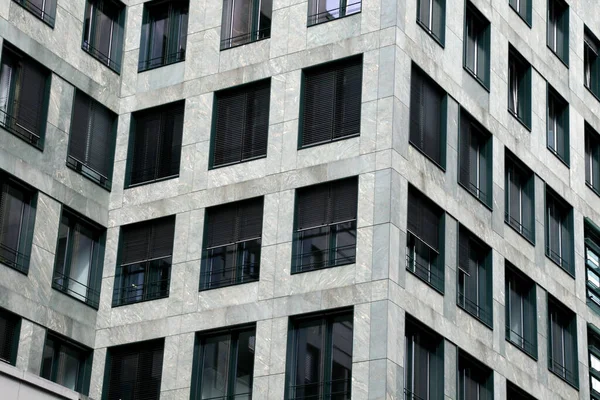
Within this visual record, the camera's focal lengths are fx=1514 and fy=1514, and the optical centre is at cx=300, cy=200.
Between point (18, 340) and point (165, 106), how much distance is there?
32.1ft

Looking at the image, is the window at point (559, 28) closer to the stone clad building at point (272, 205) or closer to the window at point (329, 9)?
the stone clad building at point (272, 205)

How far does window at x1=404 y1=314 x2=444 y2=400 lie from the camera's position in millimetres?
44431

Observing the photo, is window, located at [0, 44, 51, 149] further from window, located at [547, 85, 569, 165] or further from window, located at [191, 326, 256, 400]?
→ window, located at [547, 85, 569, 165]

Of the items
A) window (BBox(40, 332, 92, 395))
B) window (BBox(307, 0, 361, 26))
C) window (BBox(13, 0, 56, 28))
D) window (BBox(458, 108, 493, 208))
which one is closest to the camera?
window (BBox(40, 332, 92, 395))

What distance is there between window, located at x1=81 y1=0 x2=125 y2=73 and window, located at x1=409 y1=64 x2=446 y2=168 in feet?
35.7

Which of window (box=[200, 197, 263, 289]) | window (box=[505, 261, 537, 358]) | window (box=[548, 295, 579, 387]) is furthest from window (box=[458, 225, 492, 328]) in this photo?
window (box=[200, 197, 263, 289])

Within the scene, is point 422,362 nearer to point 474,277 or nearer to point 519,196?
point 474,277

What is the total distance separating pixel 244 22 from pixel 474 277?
11.3 metres

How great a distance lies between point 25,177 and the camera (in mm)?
46969

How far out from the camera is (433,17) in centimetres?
4972

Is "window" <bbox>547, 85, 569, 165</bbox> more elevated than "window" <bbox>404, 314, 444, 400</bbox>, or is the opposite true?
"window" <bbox>547, 85, 569, 165</bbox>

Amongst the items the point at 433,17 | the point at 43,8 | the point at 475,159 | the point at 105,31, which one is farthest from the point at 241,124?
the point at 475,159

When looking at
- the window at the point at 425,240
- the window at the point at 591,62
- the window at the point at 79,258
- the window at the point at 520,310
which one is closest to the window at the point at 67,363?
the window at the point at 79,258

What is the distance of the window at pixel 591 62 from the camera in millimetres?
60625
